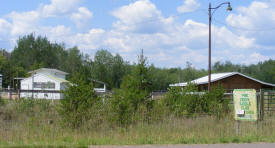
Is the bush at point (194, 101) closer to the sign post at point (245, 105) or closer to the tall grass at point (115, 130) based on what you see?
the tall grass at point (115, 130)

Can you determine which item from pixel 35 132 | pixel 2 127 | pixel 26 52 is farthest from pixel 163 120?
pixel 26 52

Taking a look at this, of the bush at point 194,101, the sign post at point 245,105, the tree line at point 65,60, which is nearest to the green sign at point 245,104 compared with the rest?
the sign post at point 245,105

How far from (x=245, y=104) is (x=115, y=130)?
517 centimetres

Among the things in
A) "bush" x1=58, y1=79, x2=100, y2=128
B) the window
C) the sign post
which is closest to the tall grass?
"bush" x1=58, y1=79, x2=100, y2=128

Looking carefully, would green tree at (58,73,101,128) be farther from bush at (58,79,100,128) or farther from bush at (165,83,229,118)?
bush at (165,83,229,118)

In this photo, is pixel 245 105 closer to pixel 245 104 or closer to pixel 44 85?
pixel 245 104

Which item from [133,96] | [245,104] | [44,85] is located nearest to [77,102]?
[133,96]

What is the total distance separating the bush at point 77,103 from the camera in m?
12.5

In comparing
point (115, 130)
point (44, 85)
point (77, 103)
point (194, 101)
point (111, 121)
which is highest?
point (44, 85)

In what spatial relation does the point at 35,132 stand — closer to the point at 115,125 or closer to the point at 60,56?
the point at 115,125

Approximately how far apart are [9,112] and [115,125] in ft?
Answer: 15.9

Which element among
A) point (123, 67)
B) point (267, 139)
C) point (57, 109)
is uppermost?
point (123, 67)

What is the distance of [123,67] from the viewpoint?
77750 millimetres

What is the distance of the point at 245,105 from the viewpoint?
12.5 m
